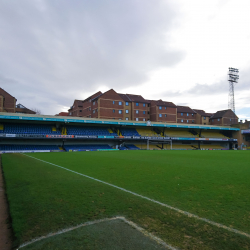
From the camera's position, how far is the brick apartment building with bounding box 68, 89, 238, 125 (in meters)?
56.7

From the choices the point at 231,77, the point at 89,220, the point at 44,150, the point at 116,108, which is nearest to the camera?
the point at 89,220

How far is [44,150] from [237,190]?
35.0 m

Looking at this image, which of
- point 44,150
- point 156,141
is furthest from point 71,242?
point 156,141

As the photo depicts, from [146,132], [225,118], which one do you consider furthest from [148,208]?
[225,118]

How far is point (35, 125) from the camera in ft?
131

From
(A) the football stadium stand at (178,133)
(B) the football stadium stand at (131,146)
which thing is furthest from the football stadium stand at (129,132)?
(A) the football stadium stand at (178,133)

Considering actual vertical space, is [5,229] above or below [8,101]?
below

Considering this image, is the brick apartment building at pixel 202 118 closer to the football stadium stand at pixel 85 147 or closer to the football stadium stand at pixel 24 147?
the football stadium stand at pixel 85 147

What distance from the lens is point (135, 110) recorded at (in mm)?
64375

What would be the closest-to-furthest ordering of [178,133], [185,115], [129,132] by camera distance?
[129,132]
[178,133]
[185,115]

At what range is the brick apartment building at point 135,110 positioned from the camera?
5666 cm

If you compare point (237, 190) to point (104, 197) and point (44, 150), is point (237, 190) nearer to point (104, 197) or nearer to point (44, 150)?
point (104, 197)

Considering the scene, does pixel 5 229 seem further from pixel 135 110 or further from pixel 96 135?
pixel 135 110

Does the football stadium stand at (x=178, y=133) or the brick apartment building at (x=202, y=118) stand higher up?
the brick apartment building at (x=202, y=118)
